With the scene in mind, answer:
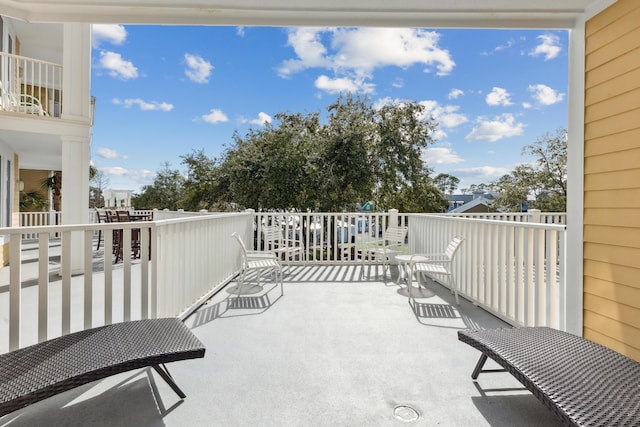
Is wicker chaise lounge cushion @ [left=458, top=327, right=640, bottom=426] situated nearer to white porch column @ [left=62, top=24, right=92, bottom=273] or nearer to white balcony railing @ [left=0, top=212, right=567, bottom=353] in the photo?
white balcony railing @ [left=0, top=212, right=567, bottom=353]

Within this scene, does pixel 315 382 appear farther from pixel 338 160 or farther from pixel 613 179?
pixel 338 160

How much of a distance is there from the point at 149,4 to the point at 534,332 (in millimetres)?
3759

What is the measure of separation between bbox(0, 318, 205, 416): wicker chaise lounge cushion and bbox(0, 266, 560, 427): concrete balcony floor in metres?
0.34

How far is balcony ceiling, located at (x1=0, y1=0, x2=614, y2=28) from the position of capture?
2.40 meters

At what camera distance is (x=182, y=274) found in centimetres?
334

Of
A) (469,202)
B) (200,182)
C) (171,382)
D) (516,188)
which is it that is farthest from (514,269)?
(469,202)

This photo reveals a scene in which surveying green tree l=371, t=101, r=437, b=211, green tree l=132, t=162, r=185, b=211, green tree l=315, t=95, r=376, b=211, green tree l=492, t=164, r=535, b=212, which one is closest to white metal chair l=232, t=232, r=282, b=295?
green tree l=315, t=95, r=376, b=211

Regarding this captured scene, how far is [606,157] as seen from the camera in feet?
7.35

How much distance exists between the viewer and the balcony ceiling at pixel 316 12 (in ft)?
7.88

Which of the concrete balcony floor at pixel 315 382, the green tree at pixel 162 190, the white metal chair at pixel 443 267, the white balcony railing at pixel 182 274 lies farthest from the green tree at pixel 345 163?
the green tree at pixel 162 190

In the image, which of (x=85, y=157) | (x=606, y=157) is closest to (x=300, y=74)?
(x=85, y=157)

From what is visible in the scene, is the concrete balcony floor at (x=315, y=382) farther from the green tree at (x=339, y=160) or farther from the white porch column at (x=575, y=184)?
the green tree at (x=339, y=160)

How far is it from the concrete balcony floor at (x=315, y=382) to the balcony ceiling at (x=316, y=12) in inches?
109

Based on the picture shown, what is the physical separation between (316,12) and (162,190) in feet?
72.3
